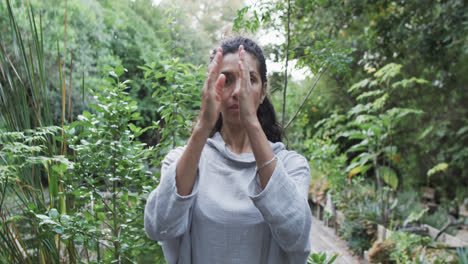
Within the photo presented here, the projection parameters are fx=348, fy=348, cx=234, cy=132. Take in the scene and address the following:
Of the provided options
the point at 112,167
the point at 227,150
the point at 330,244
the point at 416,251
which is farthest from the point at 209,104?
the point at 330,244

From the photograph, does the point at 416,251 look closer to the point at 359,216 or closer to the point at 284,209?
the point at 359,216

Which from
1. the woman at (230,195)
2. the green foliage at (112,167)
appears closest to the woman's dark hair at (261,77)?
the woman at (230,195)

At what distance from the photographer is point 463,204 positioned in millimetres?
4473

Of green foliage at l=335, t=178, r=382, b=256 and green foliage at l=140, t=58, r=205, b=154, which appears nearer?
green foliage at l=140, t=58, r=205, b=154

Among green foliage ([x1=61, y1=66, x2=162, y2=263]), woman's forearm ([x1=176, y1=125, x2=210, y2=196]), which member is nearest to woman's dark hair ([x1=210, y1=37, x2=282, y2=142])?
woman's forearm ([x1=176, y1=125, x2=210, y2=196])

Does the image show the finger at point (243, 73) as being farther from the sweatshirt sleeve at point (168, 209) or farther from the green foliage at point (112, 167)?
the green foliage at point (112, 167)

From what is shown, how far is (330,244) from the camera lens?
382 centimetres

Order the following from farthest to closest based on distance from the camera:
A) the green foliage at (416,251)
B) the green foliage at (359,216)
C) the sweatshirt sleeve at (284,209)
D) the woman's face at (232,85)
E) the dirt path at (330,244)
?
1. the green foliage at (359,216)
2. the dirt path at (330,244)
3. the green foliage at (416,251)
4. the woman's face at (232,85)
5. the sweatshirt sleeve at (284,209)

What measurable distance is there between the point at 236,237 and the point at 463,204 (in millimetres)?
4664

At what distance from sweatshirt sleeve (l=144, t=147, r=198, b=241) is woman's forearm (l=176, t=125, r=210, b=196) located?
0.05ft

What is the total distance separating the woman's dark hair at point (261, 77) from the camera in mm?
1084

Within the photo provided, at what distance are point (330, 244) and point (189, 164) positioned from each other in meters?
3.37

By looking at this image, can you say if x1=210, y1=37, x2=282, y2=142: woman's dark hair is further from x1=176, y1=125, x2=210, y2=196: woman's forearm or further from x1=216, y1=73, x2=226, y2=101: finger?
x1=176, y1=125, x2=210, y2=196: woman's forearm

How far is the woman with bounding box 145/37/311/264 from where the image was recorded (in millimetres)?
852
